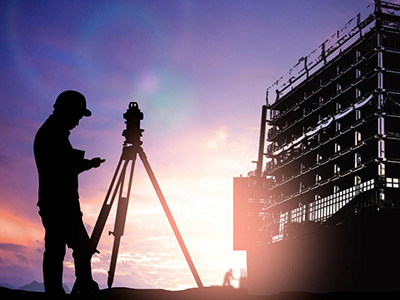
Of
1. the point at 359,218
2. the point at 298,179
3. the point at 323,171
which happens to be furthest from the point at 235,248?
the point at 359,218

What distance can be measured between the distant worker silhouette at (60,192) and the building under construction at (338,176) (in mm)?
38976

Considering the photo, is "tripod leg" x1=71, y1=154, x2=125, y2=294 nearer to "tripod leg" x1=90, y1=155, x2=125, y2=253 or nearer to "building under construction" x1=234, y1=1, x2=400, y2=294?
"tripod leg" x1=90, y1=155, x2=125, y2=253

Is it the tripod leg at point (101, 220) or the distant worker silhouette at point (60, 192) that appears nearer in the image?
the distant worker silhouette at point (60, 192)

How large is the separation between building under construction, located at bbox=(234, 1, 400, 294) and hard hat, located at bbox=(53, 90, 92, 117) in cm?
3932

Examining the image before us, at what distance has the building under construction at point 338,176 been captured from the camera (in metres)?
41.8

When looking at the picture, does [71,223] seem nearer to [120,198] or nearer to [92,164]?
[92,164]

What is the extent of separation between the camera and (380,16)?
47.8 meters

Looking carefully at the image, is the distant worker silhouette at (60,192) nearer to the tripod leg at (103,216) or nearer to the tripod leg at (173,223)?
the tripod leg at (103,216)

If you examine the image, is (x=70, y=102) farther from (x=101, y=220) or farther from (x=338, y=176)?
(x=338, y=176)

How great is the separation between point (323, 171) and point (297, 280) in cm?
1316

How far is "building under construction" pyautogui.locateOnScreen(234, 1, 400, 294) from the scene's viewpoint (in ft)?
137

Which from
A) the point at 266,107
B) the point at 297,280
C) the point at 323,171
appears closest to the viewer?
the point at 297,280

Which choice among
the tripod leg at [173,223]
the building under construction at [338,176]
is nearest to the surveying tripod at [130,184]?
the tripod leg at [173,223]

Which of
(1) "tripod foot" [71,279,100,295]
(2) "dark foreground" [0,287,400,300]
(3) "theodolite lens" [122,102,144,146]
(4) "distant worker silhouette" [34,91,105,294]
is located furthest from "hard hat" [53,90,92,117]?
(2) "dark foreground" [0,287,400,300]
